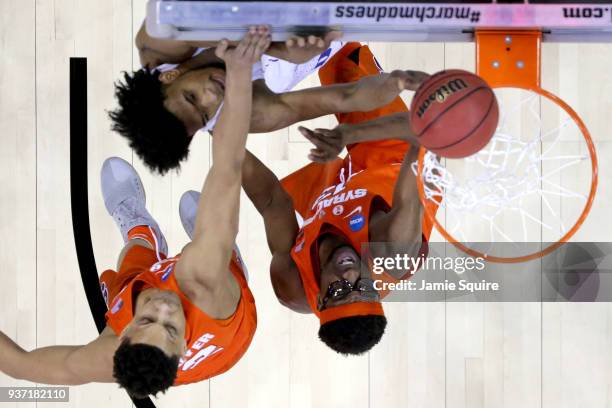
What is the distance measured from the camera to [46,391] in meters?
3.48

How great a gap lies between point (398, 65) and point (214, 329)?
148 centimetres

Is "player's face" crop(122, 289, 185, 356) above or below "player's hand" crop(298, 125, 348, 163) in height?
below

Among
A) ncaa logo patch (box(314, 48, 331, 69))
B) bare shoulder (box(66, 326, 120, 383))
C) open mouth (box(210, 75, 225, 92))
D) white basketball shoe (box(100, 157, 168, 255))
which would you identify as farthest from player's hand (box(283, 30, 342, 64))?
white basketball shoe (box(100, 157, 168, 255))

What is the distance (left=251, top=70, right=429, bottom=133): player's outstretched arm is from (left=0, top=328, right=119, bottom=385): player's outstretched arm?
73 centimetres

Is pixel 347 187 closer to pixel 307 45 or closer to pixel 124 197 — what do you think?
pixel 307 45

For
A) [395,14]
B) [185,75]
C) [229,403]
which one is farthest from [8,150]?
[395,14]

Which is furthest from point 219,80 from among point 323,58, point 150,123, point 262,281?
point 262,281

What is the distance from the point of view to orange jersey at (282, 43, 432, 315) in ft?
8.76

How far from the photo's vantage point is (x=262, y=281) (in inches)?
137

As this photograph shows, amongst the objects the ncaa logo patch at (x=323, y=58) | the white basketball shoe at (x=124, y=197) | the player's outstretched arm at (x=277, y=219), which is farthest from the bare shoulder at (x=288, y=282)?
the ncaa logo patch at (x=323, y=58)

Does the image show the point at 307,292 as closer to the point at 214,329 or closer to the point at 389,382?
the point at 214,329

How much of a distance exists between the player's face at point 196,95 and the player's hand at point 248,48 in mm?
221

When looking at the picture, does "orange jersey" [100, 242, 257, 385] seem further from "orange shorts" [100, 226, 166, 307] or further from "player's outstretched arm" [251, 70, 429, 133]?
"player's outstretched arm" [251, 70, 429, 133]

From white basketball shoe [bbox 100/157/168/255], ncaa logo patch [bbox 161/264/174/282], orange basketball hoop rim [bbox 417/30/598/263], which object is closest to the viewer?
orange basketball hoop rim [bbox 417/30/598/263]
